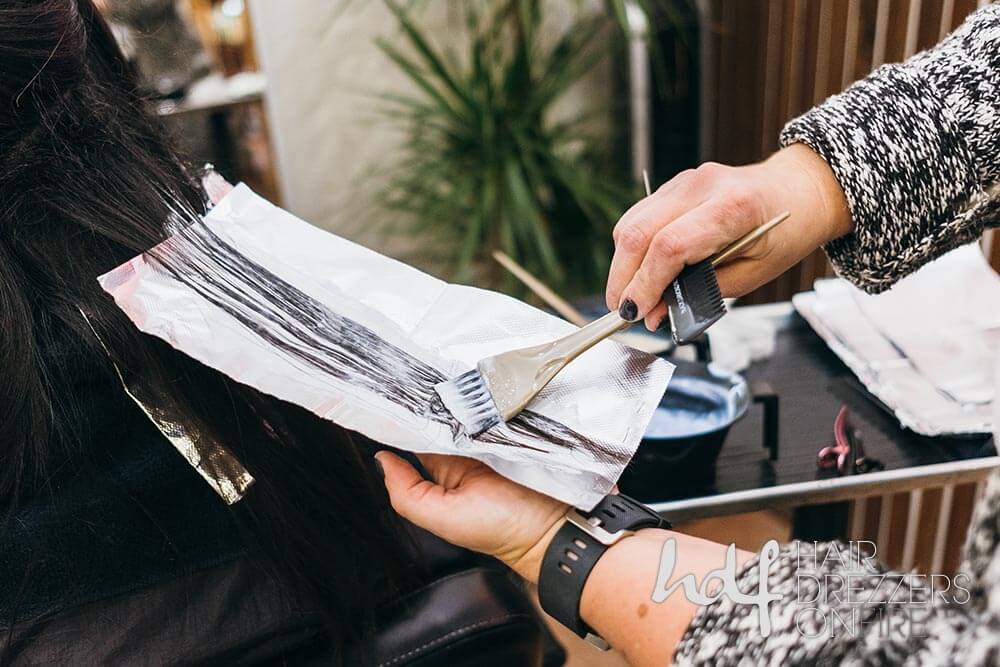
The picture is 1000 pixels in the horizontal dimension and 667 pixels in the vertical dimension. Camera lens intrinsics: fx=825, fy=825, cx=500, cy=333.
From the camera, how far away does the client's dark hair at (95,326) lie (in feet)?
2.07

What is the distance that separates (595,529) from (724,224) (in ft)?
0.94

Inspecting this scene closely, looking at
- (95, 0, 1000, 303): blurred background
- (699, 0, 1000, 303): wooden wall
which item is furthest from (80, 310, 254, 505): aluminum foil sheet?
(95, 0, 1000, 303): blurred background

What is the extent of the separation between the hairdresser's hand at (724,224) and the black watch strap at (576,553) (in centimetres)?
17

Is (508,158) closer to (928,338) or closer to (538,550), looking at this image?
(928,338)

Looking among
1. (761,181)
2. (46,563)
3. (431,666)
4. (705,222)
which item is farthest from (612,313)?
(46,563)

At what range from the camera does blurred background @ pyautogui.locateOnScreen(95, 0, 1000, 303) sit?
207 centimetres

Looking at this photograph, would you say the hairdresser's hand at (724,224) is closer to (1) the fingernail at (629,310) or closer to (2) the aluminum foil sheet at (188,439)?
(1) the fingernail at (629,310)

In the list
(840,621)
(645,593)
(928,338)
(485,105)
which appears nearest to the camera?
(840,621)

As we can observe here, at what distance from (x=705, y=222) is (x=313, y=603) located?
46 centimetres

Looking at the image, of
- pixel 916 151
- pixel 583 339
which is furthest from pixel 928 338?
pixel 583 339

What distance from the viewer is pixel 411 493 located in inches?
26.4

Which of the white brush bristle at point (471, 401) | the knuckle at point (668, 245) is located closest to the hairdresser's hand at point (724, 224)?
the knuckle at point (668, 245)

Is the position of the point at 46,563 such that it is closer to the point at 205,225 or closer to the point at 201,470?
the point at 201,470

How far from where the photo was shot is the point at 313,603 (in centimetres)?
70
